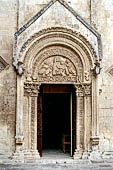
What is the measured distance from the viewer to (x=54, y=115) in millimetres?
16391

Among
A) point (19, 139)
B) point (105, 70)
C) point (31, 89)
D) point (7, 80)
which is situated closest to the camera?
point (19, 139)

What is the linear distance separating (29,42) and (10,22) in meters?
1.43

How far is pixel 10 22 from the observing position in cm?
1104

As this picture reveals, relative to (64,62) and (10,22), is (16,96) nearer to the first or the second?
(64,62)

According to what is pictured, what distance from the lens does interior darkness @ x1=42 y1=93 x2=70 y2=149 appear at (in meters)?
15.7

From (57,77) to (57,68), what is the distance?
0.37m

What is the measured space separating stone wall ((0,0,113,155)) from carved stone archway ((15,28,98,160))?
544mm

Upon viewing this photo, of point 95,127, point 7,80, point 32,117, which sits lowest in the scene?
point 95,127

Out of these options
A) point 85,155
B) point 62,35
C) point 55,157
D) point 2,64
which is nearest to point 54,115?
point 55,157

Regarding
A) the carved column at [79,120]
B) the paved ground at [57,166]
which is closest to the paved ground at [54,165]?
the paved ground at [57,166]

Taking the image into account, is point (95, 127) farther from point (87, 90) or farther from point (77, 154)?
point (87, 90)

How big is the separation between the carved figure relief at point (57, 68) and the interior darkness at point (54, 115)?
4964 mm

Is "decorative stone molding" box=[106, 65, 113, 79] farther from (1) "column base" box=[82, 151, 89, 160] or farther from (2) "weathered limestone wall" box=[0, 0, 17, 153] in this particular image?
(2) "weathered limestone wall" box=[0, 0, 17, 153]

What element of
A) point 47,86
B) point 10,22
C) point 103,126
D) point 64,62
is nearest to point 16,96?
point 47,86
